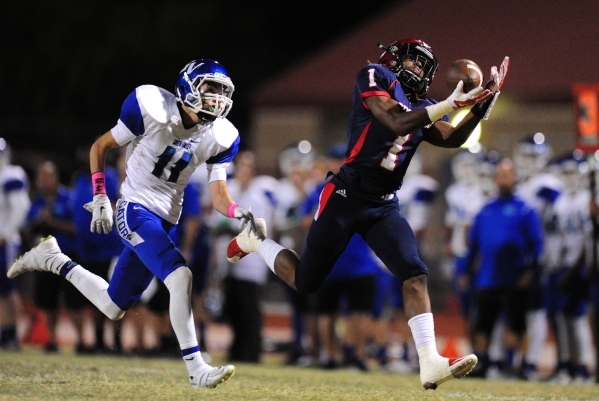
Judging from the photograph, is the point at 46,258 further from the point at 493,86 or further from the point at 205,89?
the point at 493,86

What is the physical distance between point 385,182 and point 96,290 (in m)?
1.80

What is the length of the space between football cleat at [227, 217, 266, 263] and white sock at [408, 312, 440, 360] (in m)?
1.04

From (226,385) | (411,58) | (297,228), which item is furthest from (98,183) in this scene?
(297,228)

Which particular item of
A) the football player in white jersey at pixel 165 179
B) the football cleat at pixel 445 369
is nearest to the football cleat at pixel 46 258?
the football player in white jersey at pixel 165 179

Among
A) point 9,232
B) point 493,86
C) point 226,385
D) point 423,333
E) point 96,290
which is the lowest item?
point 226,385

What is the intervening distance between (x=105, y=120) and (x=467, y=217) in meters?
8.09

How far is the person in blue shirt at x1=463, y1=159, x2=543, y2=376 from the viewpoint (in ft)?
28.2

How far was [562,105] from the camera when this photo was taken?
16594 mm

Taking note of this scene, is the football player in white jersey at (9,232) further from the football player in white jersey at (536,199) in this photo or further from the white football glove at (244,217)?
the football player in white jersey at (536,199)

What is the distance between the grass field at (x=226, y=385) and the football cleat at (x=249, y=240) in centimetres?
78

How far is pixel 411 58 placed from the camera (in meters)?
5.56

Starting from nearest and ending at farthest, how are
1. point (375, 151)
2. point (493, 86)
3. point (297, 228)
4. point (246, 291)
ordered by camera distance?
point (493, 86), point (375, 151), point (246, 291), point (297, 228)

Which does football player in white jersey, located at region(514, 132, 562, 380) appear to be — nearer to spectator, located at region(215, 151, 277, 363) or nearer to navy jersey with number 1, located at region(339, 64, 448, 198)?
spectator, located at region(215, 151, 277, 363)

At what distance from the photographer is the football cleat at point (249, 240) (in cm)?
573
